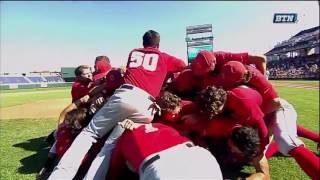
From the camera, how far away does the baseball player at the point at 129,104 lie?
13.9 feet

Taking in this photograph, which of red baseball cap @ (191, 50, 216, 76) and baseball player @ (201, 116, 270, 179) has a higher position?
red baseball cap @ (191, 50, 216, 76)

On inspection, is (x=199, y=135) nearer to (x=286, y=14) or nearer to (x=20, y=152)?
(x=20, y=152)

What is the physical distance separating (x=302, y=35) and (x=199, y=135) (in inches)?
2520

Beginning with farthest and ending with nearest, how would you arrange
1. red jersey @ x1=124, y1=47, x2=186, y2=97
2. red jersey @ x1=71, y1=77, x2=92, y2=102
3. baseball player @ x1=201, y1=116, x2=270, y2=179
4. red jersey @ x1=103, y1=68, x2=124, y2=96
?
red jersey @ x1=71, y1=77, x2=92, y2=102 → red jersey @ x1=103, y1=68, x2=124, y2=96 → red jersey @ x1=124, y1=47, x2=186, y2=97 → baseball player @ x1=201, y1=116, x2=270, y2=179

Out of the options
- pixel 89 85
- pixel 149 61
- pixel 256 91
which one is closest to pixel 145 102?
pixel 149 61

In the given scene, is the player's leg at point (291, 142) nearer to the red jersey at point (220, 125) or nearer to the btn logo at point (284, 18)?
the red jersey at point (220, 125)

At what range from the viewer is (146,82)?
456cm

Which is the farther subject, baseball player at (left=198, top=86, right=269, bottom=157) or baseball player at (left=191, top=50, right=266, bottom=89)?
baseball player at (left=191, top=50, right=266, bottom=89)

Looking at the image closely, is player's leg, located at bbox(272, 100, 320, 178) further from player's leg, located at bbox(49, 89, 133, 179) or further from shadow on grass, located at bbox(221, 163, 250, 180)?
player's leg, located at bbox(49, 89, 133, 179)

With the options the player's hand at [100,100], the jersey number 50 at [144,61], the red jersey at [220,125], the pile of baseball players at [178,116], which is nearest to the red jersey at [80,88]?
the pile of baseball players at [178,116]

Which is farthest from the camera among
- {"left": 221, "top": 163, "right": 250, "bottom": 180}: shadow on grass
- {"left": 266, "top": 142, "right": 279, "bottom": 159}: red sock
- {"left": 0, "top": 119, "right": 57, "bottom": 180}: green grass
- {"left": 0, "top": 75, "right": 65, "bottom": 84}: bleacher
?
{"left": 0, "top": 75, "right": 65, "bottom": 84}: bleacher

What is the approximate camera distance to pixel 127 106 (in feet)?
13.9

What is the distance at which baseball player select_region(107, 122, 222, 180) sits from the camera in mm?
2619

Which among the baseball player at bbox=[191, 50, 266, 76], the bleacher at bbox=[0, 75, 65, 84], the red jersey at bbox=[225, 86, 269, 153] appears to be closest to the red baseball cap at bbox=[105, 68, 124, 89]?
the baseball player at bbox=[191, 50, 266, 76]
